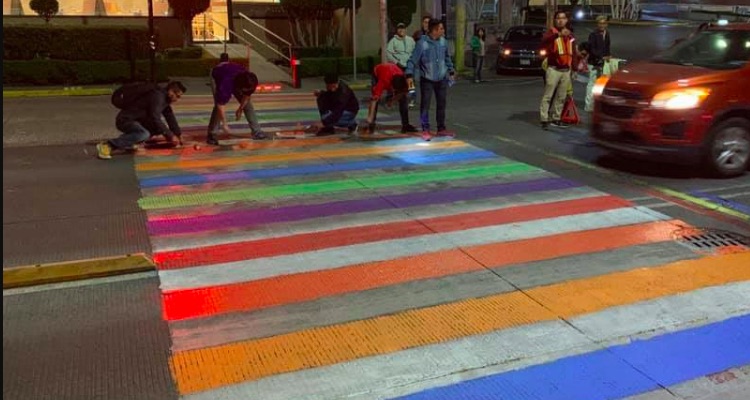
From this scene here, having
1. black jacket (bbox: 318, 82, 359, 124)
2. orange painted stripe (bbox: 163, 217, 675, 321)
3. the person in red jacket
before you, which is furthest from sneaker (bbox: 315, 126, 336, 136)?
orange painted stripe (bbox: 163, 217, 675, 321)

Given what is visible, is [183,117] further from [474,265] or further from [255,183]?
[474,265]

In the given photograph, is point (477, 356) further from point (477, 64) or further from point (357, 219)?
point (477, 64)

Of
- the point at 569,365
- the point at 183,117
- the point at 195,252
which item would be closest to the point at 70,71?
the point at 183,117

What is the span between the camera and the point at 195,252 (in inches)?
231

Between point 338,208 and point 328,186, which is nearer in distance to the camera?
point 338,208

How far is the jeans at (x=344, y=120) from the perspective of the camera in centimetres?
1159

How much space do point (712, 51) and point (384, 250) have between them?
18.8ft

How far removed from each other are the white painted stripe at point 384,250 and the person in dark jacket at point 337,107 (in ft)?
17.8

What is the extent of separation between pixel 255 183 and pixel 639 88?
469 centimetres

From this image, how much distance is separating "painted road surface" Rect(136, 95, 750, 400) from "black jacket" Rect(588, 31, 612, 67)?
518cm

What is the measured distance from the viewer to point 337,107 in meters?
11.5

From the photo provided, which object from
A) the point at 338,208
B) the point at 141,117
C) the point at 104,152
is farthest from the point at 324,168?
the point at 104,152

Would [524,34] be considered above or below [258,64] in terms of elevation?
above

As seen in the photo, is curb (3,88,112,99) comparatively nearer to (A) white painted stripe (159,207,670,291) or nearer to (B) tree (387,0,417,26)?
(B) tree (387,0,417,26)
